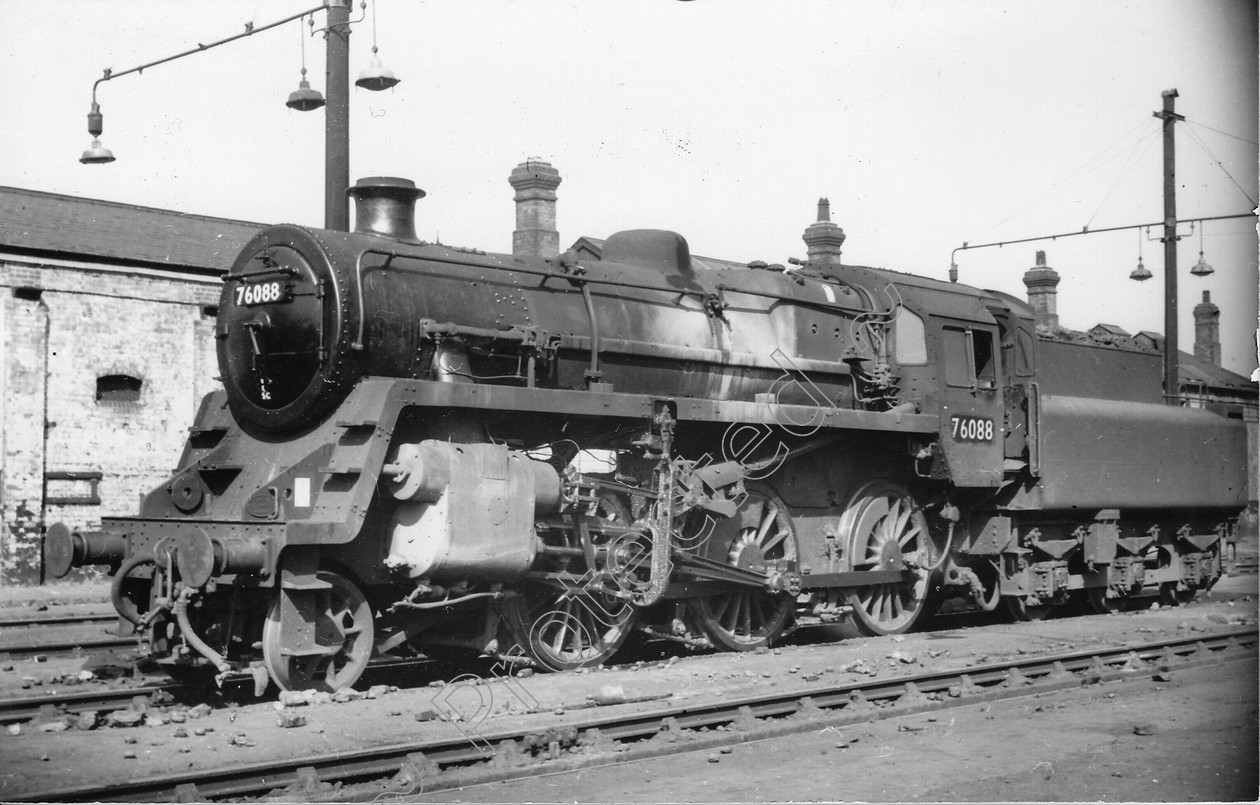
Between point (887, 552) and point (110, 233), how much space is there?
11.8m

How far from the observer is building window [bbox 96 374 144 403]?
1683 centimetres

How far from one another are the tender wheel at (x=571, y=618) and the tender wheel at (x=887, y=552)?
8.69 feet

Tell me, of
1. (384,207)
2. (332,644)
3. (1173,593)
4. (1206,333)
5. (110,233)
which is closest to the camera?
(332,644)

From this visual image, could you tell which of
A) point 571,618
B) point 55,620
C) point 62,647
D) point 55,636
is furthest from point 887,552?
point 55,620

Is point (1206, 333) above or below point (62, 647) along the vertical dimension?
above

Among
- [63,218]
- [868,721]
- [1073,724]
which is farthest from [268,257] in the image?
[63,218]

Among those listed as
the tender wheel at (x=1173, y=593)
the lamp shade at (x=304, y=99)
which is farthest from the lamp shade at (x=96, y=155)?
the tender wheel at (x=1173, y=593)

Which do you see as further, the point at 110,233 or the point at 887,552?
the point at 110,233

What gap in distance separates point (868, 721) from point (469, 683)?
8.84ft

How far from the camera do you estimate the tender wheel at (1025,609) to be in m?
13.2

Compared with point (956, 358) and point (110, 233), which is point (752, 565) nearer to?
point (956, 358)

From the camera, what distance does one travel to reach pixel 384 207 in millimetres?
9234

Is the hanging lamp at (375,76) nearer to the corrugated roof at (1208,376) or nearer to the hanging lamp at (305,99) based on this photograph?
the hanging lamp at (305,99)

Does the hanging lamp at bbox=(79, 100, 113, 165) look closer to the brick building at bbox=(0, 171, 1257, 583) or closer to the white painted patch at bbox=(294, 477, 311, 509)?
the brick building at bbox=(0, 171, 1257, 583)
